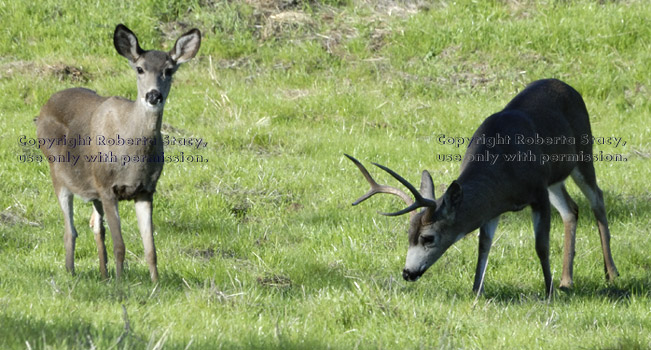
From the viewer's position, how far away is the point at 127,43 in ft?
23.8

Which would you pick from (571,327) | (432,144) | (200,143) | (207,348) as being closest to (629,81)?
(432,144)

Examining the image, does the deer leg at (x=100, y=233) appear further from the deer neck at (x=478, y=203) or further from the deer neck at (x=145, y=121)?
the deer neck at (x=478, y=203)

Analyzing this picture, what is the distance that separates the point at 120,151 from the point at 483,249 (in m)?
2.95

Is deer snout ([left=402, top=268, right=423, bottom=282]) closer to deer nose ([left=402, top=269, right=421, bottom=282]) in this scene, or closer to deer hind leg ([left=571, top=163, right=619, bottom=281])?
deer nose ([left=402, top=269, right=421, bottom=282])

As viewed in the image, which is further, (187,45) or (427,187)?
(187,45)

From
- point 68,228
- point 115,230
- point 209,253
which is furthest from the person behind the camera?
point 209,253

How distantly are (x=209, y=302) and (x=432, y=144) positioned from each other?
6128 millimetres

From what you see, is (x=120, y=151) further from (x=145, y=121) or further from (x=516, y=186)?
(x=516, y=186)

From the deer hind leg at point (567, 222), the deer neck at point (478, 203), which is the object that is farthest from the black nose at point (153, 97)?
the deer hind leg at point (567, 222)

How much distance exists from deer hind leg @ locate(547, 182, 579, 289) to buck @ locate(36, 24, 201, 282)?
10.9 feet

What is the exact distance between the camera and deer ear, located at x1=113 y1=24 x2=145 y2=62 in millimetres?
7188

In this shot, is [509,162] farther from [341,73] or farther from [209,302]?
[341,73]

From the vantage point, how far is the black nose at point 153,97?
6.87 meters

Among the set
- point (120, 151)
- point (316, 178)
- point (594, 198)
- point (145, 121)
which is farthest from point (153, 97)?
point (594, 198)
